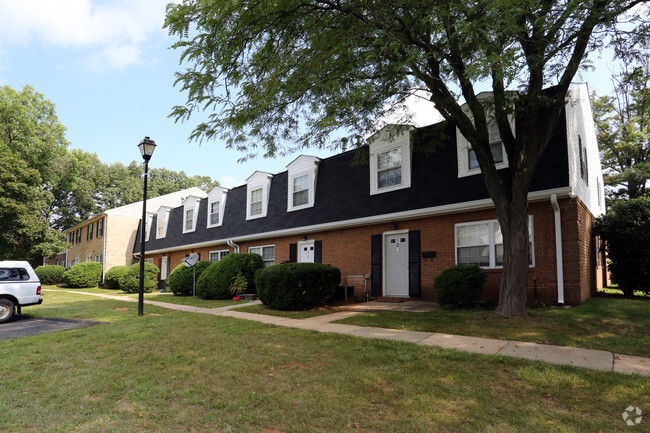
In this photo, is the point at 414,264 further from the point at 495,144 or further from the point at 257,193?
the point at 257,193

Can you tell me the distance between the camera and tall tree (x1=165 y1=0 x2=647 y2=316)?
19.1 feet

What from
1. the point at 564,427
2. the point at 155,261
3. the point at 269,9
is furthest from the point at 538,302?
the point at 155,261

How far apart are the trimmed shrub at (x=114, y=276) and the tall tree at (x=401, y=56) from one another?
17403 millimetres

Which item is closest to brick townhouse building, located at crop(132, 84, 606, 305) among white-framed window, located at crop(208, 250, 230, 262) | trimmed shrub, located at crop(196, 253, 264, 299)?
trimmed shrub, located at crop(196, 253, 264, 299)

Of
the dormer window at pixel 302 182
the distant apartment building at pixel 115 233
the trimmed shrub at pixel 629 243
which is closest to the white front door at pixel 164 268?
the distant apartment building at pixel 115 233

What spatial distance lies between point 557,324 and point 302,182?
36.2ft

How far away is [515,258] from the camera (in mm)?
7605

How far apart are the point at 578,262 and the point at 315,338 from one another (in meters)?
6.81

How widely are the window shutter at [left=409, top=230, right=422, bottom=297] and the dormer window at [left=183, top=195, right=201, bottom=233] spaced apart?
49.2ft

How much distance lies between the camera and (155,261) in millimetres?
26656

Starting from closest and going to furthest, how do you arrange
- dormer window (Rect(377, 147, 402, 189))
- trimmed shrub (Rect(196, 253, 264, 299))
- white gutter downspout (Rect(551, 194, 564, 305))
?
white gutter downspout (Rect(551, 194, 564, 305)) → dormer window (Rect(377, 147, 402, 189)) → trimmed shrub (Rect(196, 253, 264, 299))

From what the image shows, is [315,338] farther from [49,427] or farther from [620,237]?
[620,237]

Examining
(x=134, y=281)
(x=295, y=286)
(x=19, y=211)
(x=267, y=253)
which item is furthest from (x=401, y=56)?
(x=19, y=211)

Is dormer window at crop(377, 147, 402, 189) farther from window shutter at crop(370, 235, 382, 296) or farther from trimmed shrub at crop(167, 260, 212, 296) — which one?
trimmed shrub at crop(167, 260, 212, 296)
